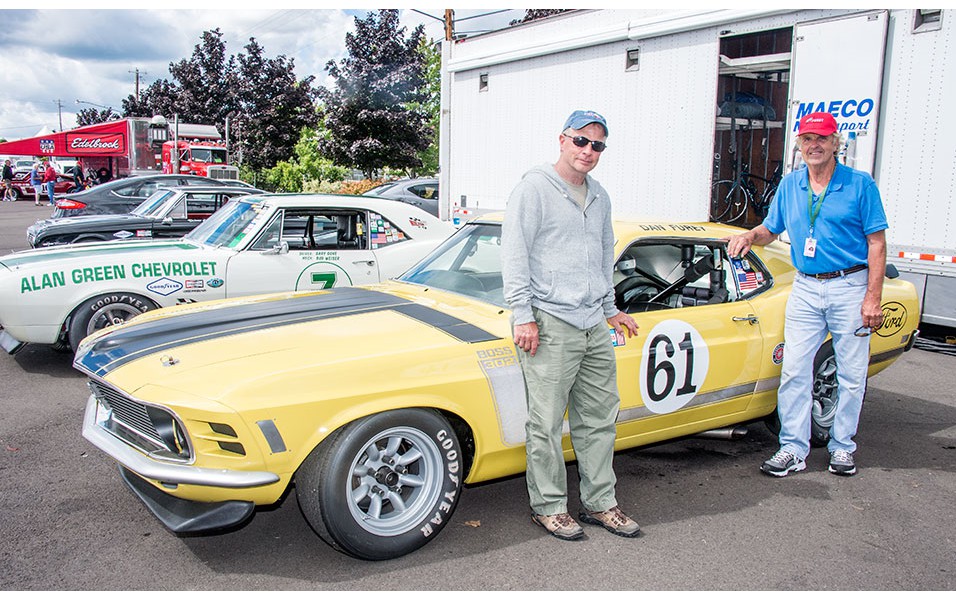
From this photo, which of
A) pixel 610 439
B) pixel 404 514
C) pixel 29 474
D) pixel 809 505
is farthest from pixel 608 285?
pixel 29 474

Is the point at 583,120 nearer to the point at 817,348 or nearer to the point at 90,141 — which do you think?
the point at 817,348

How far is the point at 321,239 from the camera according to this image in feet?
22.0

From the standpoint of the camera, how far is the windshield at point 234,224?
6535 mm

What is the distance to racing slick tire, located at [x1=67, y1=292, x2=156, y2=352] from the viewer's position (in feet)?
19.5

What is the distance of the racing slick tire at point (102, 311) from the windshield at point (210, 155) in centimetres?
2424

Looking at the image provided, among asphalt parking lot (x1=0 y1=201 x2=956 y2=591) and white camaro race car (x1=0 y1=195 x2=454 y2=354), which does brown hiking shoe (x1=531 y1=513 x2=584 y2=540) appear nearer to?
asphalt parking lot (x1=0 y1=201 x2=956 y2=591)

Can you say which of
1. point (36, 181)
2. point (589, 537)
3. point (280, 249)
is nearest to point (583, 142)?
point (589, 537)

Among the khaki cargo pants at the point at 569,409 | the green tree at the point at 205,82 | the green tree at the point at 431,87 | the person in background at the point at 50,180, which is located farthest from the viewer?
the green tree at the point at 205,82

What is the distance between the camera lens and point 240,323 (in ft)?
11.9

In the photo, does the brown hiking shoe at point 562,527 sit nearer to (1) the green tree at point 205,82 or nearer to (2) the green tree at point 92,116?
(1) the green tree at point 205,82

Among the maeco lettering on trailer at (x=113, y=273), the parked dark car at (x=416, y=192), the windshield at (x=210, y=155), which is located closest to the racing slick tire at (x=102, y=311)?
the maeco lettering on trailer at (x=113, y=273)

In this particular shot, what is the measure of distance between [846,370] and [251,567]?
3227mm

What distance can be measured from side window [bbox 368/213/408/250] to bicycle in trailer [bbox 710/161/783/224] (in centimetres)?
394

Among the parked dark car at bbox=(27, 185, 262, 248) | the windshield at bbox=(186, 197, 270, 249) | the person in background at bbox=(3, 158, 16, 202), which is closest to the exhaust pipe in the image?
the windshield at bbox=(186, 197, 270, 249)
